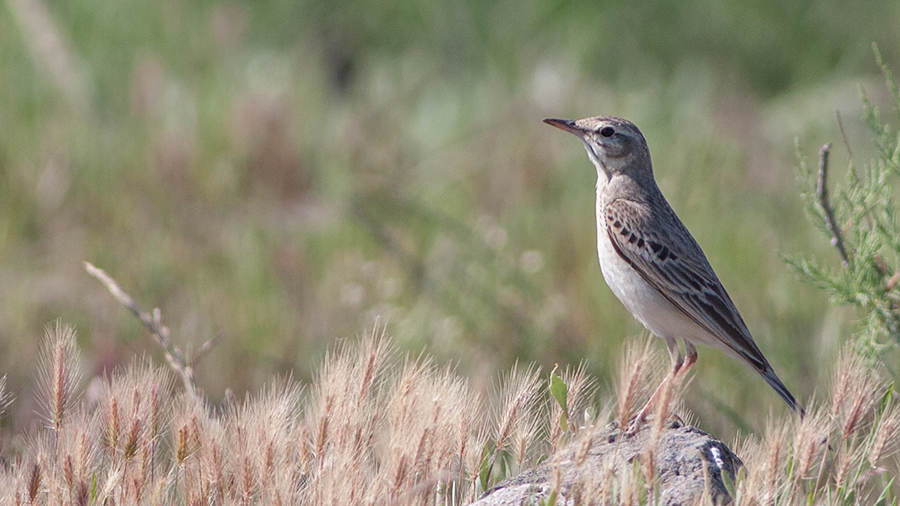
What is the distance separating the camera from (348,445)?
12.2 ft

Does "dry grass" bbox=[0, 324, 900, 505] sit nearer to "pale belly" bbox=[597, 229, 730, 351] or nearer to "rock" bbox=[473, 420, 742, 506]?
"rock" bbox=[473, 420, 742, 506]

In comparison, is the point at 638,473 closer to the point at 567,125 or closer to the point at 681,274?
the point at 681,274

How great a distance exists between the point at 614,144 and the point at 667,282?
0.90 meters

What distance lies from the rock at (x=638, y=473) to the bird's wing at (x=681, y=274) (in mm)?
830

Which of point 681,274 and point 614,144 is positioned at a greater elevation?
point 614,144

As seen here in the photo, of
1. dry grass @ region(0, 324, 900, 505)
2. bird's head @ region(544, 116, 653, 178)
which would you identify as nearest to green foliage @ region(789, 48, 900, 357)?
dry grass @ region(0, 324, 900, 505)

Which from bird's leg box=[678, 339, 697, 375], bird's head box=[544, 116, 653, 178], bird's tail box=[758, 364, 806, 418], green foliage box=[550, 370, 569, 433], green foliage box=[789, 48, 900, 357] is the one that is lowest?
bird's tail box=[758, 364, 806, 418]

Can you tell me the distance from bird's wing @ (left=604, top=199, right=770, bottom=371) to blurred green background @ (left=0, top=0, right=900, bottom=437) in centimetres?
65

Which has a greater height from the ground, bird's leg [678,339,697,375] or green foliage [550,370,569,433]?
green foliage [550,370,569,433]

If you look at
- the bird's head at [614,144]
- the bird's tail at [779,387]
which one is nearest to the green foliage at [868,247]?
the bird's tail at [779,387]

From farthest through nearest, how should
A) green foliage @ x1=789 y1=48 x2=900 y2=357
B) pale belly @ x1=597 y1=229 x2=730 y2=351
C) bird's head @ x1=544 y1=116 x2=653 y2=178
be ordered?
1. bird's head @ x1=544 y1=116 x2=653 y2=178
2. pale belly @ x1=597 y1=229 x2=730 y2=351
3. green foliage @ x1=789 y1=48 x2=900 y2=357

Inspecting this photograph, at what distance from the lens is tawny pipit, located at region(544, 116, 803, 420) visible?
17.0 ft

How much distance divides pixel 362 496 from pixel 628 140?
9.44ft

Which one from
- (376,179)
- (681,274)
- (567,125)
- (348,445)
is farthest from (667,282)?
(376,179)
